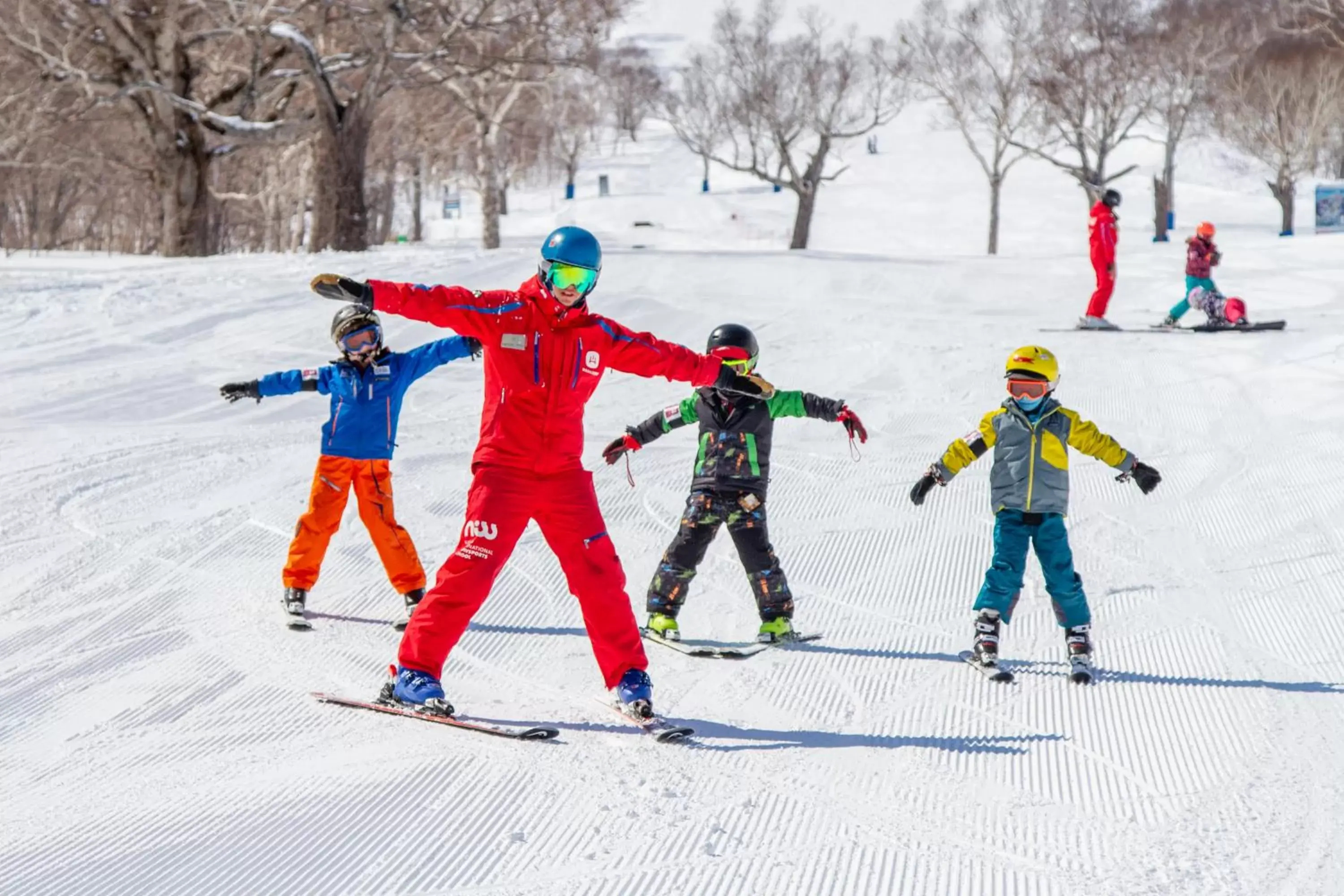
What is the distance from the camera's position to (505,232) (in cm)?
5031

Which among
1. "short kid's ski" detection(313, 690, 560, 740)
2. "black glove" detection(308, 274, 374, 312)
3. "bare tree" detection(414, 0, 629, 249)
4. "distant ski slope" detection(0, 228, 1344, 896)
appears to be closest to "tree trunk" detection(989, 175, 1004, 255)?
"bare tree" detection(414, 0, 629, 249)

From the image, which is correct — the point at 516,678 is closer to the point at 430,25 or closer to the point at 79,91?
the point at 430,25

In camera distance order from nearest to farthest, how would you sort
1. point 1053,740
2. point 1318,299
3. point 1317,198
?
point 1053,740, point 1318,299, point 1317,198

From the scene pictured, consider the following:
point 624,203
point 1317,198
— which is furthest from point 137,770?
point 624,203

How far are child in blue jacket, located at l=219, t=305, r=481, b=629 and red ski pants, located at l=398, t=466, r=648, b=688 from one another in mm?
1470

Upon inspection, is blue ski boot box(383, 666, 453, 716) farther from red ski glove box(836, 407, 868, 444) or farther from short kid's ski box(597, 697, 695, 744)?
red ski glove box(836, 407, 868, 444)

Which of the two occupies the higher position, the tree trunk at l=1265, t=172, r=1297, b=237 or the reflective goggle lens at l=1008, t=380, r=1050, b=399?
the tree trunk at l=1265, t=172, r=1297, b=237

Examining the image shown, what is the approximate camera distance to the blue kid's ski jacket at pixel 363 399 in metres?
5.88

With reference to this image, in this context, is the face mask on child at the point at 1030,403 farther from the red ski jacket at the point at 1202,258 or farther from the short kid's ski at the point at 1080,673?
the red ski jacket at the point at 1202,258

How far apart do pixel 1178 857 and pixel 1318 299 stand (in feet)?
48.8

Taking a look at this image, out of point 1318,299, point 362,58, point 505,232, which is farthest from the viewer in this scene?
point 505,232

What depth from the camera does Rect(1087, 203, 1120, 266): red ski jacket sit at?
1450 centimetres

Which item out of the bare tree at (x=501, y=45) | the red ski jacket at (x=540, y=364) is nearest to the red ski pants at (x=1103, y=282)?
the bare tree at (x=501, y=45)

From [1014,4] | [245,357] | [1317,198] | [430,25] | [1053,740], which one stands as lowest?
[1053,740]
